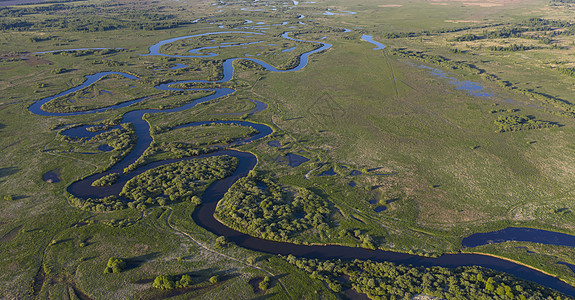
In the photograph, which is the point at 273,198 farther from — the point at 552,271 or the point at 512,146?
the point at 512,146

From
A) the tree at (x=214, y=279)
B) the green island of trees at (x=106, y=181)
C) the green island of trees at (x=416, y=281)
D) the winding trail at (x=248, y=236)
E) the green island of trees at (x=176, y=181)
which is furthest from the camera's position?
the green island of trees at (x=106, y=181)

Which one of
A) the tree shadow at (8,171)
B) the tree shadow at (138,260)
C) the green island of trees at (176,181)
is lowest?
the tree shadow at (138,260)

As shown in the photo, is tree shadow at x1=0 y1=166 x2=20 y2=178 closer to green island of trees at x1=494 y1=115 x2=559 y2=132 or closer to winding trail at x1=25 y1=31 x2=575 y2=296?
winding trail at x1=25 y1=31 x2=575 y2=296

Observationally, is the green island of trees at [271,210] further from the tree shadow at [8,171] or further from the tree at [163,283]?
the tree shadow at [8,171]

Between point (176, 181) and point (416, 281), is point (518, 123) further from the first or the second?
point (176, 181)

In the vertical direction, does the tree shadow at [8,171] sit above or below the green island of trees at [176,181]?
above

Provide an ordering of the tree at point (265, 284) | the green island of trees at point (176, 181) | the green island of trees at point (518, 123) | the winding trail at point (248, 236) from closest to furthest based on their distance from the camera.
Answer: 1. the tree at point (265, 284)
2. the winding trail at point (248, 236)
3. the green island of trees at point (176, 181)
4. the green island of trees at point (518, 123)

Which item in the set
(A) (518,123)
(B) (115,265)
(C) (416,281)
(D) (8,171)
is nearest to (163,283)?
(B) (115,265)

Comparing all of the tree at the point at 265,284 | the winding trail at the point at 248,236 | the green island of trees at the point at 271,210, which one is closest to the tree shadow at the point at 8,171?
the winding trail at the point at 248,236

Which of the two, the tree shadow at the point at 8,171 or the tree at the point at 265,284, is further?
the tree shadow at the point at 8,171
